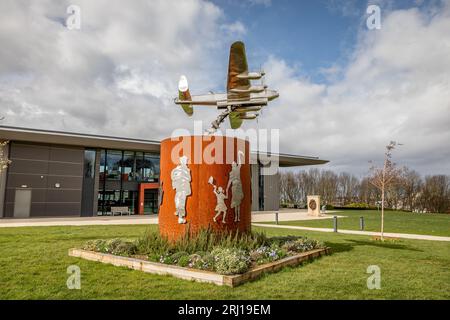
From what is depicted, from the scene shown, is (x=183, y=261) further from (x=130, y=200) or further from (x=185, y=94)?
(x=130, y=200)

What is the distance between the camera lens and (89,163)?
30375 mm

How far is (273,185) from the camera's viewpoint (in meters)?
44.0

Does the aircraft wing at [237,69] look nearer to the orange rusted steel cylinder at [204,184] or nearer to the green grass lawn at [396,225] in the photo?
the orange rusted steel cylinder at [204,184]

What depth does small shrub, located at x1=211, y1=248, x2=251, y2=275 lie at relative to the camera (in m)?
6.18

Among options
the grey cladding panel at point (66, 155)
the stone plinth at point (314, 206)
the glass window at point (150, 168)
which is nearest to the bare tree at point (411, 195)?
the stone plinth at point (314, 206)

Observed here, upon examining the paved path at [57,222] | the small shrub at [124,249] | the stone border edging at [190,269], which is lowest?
the paved path at [57,222]

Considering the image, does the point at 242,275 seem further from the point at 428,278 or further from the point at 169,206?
the point at 428,278

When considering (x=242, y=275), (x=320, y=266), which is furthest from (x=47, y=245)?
(x=320, y=266)

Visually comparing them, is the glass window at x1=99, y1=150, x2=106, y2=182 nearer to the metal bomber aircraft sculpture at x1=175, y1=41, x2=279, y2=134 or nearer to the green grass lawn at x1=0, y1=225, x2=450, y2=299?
the green grass lawn at x1=0, y1=225, x2=450, y2=299

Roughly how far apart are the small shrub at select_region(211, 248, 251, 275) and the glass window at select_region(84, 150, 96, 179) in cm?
2644

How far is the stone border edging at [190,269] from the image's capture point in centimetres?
599

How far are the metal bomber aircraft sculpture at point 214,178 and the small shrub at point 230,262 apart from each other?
156 cm

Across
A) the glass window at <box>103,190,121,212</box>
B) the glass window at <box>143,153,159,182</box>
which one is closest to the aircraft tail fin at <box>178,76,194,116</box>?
the glass window at <box>103,190,121,212</box>
